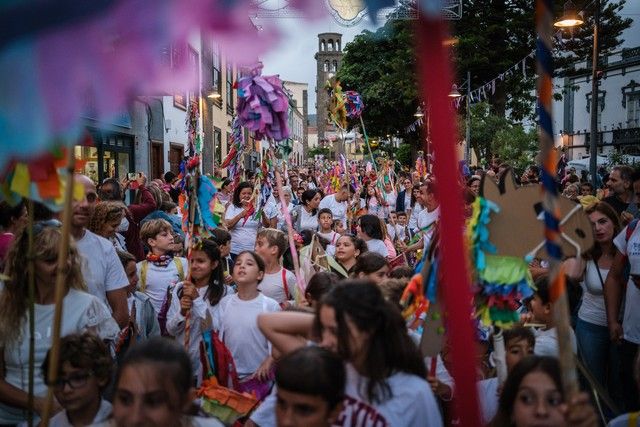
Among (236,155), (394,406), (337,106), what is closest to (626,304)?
(394,406)

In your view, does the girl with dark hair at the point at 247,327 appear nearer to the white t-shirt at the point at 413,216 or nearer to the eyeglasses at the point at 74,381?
the eyeglasses at the point at 74,381

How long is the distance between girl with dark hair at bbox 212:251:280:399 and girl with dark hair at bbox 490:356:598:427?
A: 1558 millimetres

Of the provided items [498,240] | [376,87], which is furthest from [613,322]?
[376,87]

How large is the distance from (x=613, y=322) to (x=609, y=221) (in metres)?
0.70

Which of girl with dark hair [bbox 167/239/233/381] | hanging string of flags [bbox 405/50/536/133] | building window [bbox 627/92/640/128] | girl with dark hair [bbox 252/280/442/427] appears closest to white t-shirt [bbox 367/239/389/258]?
girl with dark hair [bbox 167/239/233/381]

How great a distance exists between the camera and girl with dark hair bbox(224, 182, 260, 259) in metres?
7.72

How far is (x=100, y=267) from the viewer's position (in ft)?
12.2

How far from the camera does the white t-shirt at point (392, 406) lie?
2.20 m

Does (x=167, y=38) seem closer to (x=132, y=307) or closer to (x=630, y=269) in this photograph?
Answer: (x=132, y=307)

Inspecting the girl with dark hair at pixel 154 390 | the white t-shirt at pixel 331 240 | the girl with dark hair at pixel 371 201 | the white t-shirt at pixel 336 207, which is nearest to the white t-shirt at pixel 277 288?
the white t-shirt at pixel 331 240

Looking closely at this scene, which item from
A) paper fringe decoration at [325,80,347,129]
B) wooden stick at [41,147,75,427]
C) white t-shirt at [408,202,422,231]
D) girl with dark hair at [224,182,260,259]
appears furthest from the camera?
white t-shirt at [408,202,422,231]

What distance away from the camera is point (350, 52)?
35594mm

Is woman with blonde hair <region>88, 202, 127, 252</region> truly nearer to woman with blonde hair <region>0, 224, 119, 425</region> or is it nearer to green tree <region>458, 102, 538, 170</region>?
woman with blonde hair <region>0, 224, 119, 425</region>

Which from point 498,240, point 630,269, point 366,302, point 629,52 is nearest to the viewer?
point 366,302
